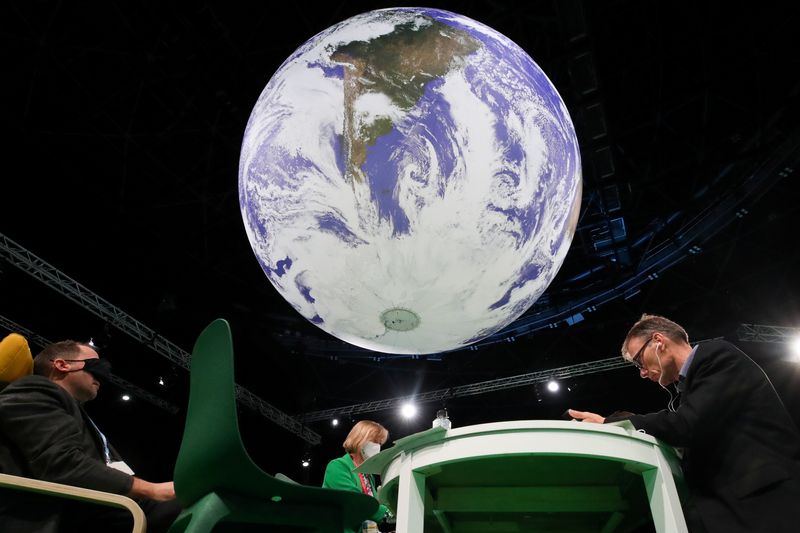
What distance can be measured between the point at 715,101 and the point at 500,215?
15.9 ft

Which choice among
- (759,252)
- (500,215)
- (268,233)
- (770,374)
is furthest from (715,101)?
(268,233)

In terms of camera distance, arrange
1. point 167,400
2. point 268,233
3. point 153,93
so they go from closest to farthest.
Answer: point 268,233
point 153,93
point 167,400

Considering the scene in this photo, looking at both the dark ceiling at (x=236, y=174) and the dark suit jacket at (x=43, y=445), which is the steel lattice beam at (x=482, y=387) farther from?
the dark suit jacket at (x=43, y=445)

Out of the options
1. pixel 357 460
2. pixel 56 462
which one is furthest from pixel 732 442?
pixel 357 460

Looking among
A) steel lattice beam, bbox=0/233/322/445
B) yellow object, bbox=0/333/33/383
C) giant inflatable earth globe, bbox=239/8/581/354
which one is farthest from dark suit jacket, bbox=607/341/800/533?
steel lattice beam, bbox=0/233/322/445

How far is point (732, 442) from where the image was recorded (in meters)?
1.33

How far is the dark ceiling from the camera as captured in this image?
181 inches

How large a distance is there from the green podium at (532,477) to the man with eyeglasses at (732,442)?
0.23 feet

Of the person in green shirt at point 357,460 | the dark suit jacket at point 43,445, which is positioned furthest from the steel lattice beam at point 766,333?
the dark suit jacket at point 43,445

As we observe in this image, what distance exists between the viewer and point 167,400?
25.4 ft

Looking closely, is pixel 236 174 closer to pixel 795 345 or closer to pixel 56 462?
pixel 56 462

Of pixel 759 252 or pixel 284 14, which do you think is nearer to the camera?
pixel 284 14

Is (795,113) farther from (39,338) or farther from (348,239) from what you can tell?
(39,338)

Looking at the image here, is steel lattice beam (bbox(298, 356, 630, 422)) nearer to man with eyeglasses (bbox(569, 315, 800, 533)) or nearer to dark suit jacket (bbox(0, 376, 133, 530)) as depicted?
man with eyeglasses (bbox(569, 315, 800, 533))
